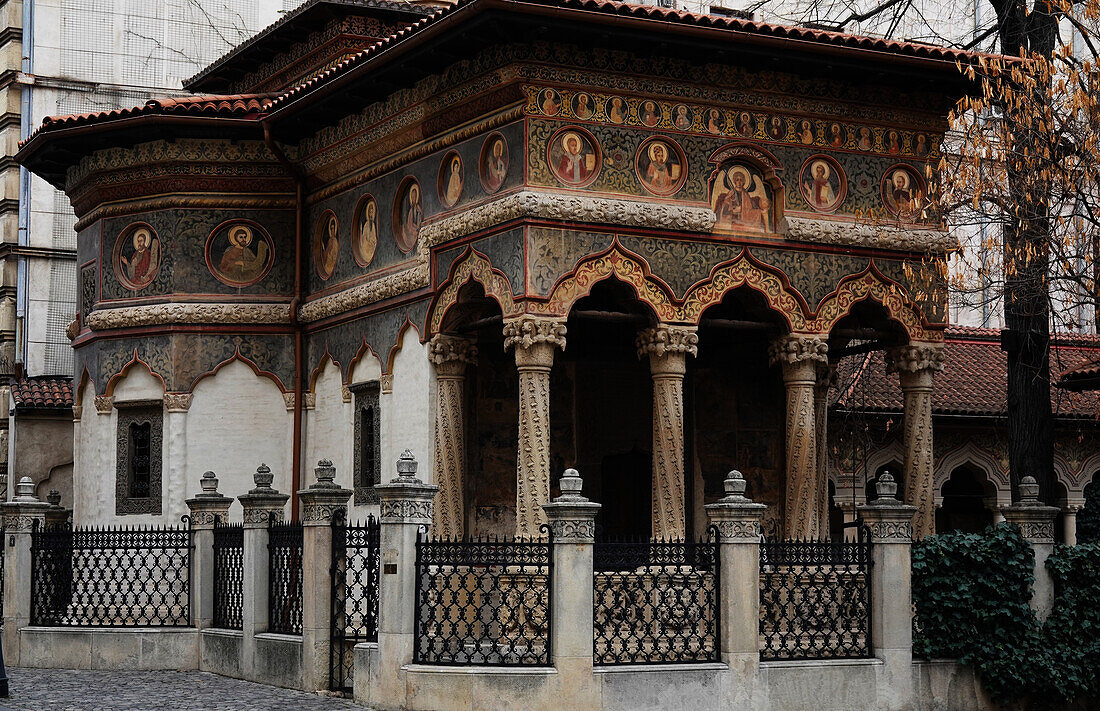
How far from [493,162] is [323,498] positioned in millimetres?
3677

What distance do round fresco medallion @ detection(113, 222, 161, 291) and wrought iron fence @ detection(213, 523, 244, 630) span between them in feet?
14.5

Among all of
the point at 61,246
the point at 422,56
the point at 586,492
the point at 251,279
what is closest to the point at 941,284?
the point at 586,492

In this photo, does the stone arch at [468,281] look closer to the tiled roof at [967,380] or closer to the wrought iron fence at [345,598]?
the wrought iron fence at [345,598]

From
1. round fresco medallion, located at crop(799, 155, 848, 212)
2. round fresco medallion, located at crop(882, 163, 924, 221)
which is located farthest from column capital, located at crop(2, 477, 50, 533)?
round fresco medallion, located at crop(882, 163, 924, 221)

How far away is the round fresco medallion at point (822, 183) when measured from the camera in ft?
51.9

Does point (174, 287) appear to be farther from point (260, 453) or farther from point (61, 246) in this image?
point (61, 246)

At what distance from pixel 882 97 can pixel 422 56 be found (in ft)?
15.6

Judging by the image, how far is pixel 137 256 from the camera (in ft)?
62.6

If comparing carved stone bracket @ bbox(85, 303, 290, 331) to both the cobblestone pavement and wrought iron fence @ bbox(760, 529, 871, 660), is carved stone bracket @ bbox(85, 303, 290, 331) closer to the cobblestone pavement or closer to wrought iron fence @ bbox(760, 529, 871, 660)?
the cobblestone pavement

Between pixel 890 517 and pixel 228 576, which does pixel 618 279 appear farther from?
pixel 228 576

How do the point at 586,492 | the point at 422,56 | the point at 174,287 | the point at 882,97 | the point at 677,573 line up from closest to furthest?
the point at 677,573 → the point at 422,56 → the point at 882,97 → the point at 586,492 → the point at 174,287

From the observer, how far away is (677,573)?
12.5 meters

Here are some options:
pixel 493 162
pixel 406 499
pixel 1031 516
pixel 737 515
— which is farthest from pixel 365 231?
pixel 1031 516

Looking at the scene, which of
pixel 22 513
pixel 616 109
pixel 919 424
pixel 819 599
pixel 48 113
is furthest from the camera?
pixel 48 113
